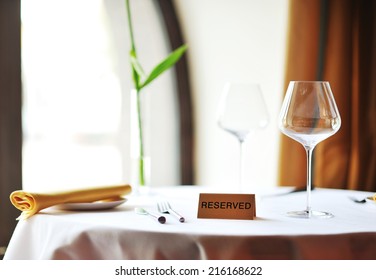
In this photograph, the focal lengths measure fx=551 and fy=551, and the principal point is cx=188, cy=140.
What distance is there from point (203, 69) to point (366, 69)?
0.96m

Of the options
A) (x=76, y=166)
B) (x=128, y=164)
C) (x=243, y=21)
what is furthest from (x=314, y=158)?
(x=76, y=166)

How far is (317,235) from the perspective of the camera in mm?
942

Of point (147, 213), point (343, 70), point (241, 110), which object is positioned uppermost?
point (343, 70)

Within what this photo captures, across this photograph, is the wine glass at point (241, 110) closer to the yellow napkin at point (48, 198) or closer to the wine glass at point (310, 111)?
the wine glass at point (310, 111)

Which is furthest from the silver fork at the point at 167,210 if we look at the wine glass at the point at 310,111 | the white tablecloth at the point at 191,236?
the wine glass at the point at 310,111

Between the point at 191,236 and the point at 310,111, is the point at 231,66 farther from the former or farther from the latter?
the point at 191,236

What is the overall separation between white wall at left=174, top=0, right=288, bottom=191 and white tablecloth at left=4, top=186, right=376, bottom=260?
5.47ft

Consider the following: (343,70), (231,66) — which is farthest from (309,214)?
(231,66)

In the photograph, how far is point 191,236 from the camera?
3.11 ft

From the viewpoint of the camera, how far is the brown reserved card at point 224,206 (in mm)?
1082

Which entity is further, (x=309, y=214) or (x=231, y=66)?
(x=231, y=66)

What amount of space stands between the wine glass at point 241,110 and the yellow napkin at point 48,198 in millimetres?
337

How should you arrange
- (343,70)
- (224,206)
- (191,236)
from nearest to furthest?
(191,236)
(224,206)
(343,70)

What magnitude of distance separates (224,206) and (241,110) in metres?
0.33
